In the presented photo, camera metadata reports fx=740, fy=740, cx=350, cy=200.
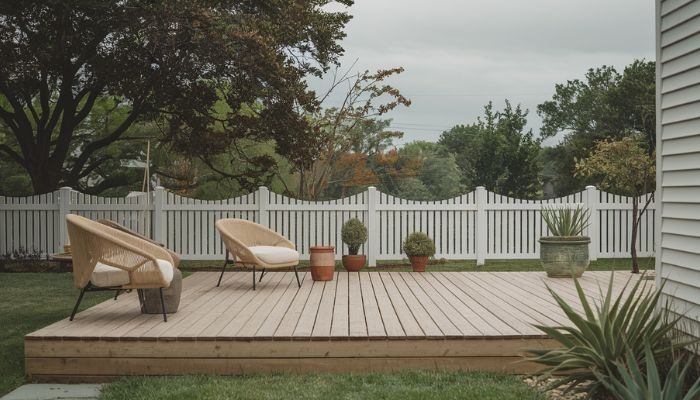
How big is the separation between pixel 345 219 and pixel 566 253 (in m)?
4.27

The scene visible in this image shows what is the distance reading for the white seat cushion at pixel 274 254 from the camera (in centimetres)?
732

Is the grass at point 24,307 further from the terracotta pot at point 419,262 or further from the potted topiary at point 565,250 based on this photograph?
the potted topiary at point 565,250

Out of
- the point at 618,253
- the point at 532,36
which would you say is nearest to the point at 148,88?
the point at 618,253

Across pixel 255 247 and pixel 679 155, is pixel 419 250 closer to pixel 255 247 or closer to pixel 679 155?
pixel 255 247

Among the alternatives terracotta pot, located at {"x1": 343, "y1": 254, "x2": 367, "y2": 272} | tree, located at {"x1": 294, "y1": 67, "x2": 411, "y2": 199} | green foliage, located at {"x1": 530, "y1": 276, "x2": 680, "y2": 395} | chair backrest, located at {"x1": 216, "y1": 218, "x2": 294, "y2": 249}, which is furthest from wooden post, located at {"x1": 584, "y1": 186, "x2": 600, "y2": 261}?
green foliage, located at {"x1": 530, "y1": 276, "x2": 680, "y2": 395}

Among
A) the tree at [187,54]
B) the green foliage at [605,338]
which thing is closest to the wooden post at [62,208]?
the tree at [187,54]

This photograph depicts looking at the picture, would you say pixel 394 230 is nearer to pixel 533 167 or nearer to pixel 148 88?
pixel 148 88

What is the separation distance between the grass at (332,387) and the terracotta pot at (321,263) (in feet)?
12.6

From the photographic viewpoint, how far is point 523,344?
4684mm

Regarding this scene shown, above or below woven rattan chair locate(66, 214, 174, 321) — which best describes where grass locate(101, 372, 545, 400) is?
below

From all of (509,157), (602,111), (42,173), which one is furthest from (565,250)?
(602,111)

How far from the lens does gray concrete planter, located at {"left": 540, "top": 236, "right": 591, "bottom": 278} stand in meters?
8.63

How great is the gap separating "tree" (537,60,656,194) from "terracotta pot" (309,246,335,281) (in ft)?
53.5

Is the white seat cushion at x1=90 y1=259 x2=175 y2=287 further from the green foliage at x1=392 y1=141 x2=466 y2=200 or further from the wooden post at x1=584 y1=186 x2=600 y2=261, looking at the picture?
the green foliage at x1=392 y1=141 x2=466 y2=200
